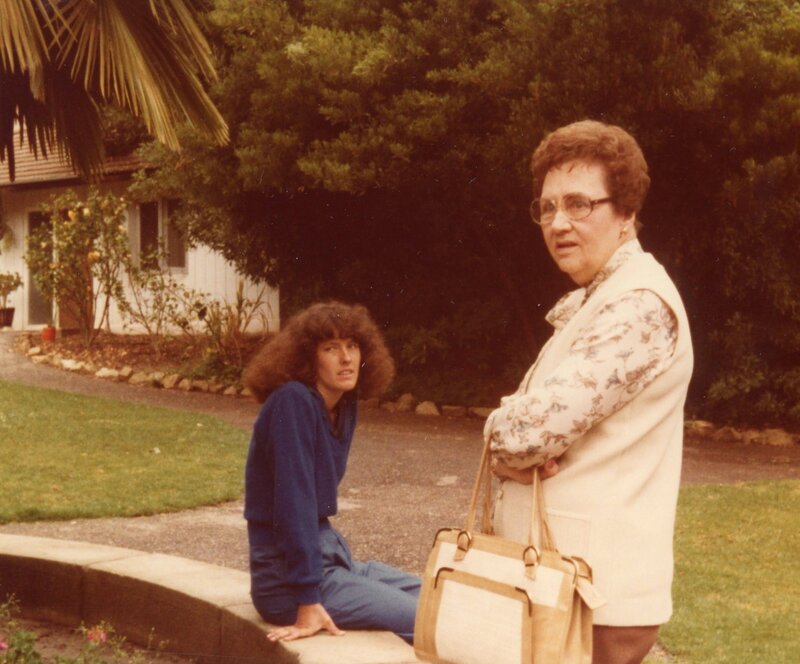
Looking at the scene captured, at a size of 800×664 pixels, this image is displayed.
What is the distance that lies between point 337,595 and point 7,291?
821 inches

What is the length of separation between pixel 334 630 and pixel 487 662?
1.57 m

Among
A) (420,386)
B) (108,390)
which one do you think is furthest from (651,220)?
(108,390)

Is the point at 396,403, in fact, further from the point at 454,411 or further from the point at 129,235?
the point at 129,235

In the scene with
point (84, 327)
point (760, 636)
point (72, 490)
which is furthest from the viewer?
point (84, 327)

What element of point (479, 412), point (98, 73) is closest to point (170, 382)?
Result: point (479, 412)

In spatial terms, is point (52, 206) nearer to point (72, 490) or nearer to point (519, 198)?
point (519, 198)

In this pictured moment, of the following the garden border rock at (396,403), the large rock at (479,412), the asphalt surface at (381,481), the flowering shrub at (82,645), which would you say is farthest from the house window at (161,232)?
the flowering shrub at (82,645)

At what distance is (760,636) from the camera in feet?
18.5

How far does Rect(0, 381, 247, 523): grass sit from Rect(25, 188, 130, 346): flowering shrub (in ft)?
16.4

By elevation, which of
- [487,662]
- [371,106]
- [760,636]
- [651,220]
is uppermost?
[371,106]

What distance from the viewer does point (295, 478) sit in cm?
394

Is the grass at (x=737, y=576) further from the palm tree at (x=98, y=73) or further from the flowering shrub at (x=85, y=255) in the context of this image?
the flowering shrub at (x=85, y=255)

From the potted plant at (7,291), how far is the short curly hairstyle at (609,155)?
22.2m

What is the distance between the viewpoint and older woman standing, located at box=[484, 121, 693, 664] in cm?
245
